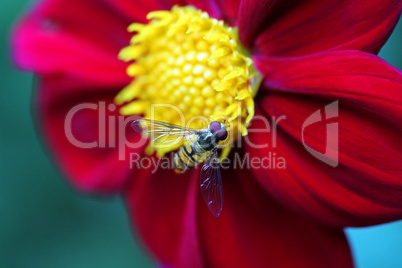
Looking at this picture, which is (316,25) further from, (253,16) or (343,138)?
(343,138)

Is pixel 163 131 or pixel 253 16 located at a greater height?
pixel 253 16

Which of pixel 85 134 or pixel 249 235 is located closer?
pixel 249 235

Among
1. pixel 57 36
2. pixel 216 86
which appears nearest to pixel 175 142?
pixel 216 86

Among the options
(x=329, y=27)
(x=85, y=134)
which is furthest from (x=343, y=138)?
(x=85, y=134)

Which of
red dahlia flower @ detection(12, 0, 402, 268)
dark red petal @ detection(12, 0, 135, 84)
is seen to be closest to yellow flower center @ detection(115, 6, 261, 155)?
red dahlia flower @ detection(12, 0, 402, 268)

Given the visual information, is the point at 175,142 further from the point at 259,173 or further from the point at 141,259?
the point at 141,259
